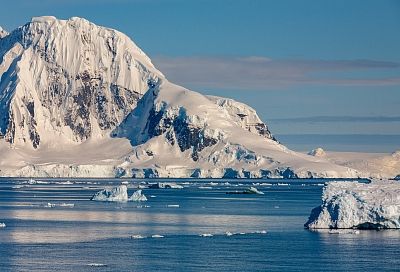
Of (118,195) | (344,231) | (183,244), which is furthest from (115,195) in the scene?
(183,244)

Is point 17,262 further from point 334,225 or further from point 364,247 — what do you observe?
point 334,225

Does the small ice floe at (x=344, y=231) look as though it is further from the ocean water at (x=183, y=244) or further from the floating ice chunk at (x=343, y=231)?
the ocean water at (x=183, y=244)

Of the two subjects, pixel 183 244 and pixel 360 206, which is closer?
pixel 183 244

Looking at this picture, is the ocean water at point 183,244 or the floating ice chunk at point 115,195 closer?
the ocean water at point 183,244

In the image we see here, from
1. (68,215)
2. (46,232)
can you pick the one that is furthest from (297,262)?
(68,215)

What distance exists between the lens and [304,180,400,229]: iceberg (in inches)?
3031

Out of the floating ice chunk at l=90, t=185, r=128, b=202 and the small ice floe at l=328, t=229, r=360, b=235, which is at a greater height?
the floating ice chunk at l=90, t=185, r=128, b=202

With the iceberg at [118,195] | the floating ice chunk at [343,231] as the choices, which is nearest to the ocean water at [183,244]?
the floating ice chunk at [343,231]

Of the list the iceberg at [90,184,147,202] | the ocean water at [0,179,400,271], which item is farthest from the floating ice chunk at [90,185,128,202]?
the ocean water at [0,179,400,271]

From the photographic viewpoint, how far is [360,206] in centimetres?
A: 7725

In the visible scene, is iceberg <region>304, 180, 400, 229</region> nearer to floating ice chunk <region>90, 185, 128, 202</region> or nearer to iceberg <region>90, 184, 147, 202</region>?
floating ice chunk <region>90, 185, 128, 202</region>

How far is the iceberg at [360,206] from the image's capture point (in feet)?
253

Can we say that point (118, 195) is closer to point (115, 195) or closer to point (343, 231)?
point (115, 195)

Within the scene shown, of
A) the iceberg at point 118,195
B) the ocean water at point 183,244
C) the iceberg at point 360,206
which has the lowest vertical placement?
the ocean water at point 183,244
